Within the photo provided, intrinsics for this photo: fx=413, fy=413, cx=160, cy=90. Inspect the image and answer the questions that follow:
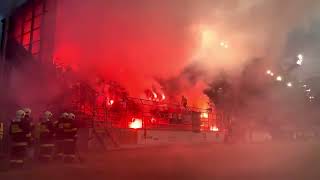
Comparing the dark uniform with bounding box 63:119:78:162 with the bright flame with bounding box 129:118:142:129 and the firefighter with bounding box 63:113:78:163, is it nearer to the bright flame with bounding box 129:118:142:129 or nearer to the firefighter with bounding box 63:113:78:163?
the firefighter with bounding box 63:113:78:163

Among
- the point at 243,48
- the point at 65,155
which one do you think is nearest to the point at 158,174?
the point at 65,155

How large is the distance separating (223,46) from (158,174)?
304 inches

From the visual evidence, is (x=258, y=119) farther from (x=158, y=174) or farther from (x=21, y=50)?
(x=158, y=174)

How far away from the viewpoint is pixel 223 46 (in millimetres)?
14539

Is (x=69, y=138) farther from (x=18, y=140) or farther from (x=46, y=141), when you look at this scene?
(x=18, y=140)

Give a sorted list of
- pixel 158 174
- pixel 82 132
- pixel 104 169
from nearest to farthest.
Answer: pixel 158 174 < pixel 104 169 < pixel 82 132

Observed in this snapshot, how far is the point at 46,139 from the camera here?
1016 centimetres

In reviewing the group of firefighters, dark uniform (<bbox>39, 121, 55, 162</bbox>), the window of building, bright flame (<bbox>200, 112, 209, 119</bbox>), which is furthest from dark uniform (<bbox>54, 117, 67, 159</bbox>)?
bright flame (<bbox>200, 112, 209, 119</bbox>)

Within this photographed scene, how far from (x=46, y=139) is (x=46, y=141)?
1.9 inches

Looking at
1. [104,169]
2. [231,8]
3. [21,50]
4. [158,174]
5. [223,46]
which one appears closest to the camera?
[158,174]

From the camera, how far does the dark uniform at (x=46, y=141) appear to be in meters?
9.95

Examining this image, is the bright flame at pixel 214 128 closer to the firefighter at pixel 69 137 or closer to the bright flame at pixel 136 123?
the bright flame at pixel 136 123

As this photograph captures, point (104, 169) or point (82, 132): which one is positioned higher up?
point (82, 132)

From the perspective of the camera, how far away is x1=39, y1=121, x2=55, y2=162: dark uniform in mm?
9953
